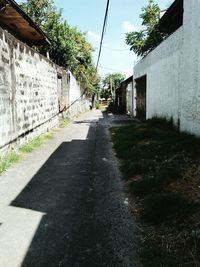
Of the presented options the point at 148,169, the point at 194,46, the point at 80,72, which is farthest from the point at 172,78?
the point at 80,72

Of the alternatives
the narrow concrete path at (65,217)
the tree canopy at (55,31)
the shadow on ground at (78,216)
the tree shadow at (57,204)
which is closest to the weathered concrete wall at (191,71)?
the narrow concrete path at (65,217)

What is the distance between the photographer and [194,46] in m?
8.64

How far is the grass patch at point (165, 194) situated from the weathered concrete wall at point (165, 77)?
2742 millimetres

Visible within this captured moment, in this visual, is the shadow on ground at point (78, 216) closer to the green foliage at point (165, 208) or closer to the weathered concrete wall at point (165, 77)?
the green foliage at point (165, 208)

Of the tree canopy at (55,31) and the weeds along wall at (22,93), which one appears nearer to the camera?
the weeds along wall at (22,93)

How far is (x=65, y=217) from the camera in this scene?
429cm

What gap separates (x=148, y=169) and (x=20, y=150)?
417 cm

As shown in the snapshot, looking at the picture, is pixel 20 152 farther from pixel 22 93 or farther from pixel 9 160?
pixel 22 93

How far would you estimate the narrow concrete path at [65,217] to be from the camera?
3279 mm

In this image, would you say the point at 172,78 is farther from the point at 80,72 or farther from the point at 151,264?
the point at 80,72

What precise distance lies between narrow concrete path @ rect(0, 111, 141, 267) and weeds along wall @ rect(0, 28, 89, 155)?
127 centimetres

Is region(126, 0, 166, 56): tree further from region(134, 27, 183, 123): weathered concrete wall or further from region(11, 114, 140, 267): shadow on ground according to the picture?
region(11, 114, 140, 267): shadow on ground

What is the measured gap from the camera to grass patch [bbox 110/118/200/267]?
3310mm

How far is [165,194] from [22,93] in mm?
6224
